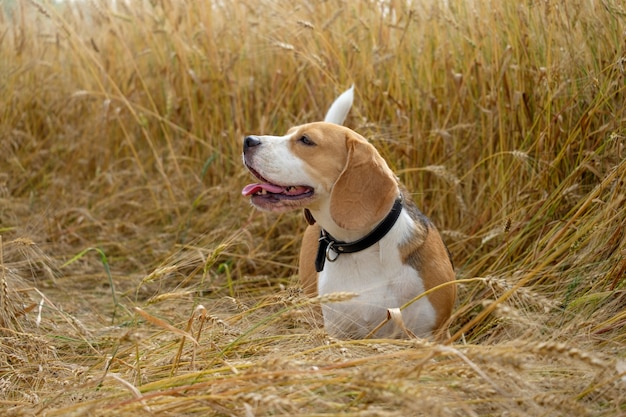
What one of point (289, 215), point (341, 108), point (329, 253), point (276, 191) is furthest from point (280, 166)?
point (289, 215)

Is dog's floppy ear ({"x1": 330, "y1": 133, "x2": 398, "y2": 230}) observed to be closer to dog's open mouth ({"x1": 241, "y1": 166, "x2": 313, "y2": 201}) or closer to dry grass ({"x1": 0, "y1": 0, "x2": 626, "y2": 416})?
dog's open mouth ({"x1": 241, "y1": 166, "x2": 313, "y2": 201})

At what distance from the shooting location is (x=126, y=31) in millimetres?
6227

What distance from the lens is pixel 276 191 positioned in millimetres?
3510

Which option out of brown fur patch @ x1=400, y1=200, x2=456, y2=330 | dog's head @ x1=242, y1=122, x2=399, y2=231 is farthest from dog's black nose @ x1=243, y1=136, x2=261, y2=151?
brown fur patch @ x1=400, y1=200, x2=456, y2=330

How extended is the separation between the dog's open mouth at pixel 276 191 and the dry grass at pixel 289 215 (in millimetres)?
329

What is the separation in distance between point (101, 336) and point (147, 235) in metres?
1.86

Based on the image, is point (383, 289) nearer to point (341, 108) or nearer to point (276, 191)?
point (276, 191)

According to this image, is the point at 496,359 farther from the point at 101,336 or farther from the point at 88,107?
the point at 88,107

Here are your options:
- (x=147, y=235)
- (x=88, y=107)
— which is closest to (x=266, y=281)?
(x=147, y=235)

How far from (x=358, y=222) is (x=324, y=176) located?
10.6 inches

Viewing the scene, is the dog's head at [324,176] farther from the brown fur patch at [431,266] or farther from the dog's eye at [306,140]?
the brown fur patch at [431,266]

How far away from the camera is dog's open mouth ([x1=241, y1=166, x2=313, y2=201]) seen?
3475mm

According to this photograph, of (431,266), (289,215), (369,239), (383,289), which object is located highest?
(369,239)

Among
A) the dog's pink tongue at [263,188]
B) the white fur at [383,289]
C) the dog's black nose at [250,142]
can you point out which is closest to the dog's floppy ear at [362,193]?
the white fur at [383,289]
